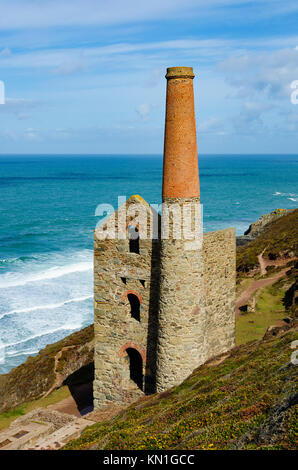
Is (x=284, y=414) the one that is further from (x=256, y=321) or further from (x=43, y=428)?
(x=256, y=321)

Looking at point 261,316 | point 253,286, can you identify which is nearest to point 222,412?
point 261,316

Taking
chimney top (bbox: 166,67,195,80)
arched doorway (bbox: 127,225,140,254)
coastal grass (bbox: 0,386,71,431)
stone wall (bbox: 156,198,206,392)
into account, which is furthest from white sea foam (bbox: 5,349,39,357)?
chimney top (bbox: 166,67,195,80)

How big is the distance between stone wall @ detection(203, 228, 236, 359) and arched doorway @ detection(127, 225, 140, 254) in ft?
8.62

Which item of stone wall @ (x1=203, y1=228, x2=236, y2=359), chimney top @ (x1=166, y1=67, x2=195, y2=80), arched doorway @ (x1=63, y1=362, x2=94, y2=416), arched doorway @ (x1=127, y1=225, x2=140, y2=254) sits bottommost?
arched doorway @ (x1=63, y1=362, x2=94, y2=416)

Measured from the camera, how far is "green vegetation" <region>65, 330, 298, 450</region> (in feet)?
31.3

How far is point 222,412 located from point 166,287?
6.08 m

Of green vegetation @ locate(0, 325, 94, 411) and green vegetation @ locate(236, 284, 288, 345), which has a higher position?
green vegetation @ locate(236, 284, 288, 345)

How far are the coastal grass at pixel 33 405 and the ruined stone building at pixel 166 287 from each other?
428 cm

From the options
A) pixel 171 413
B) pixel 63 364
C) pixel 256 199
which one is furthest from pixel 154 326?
pixel 256 199

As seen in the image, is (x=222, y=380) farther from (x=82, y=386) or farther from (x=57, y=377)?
(x=57, y=377)

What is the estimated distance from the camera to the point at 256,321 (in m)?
26.3

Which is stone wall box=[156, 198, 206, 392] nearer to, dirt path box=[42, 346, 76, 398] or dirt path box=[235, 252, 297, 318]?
dirt path box=[42, 346, 76, 398]

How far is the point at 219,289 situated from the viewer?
19484 millimetres

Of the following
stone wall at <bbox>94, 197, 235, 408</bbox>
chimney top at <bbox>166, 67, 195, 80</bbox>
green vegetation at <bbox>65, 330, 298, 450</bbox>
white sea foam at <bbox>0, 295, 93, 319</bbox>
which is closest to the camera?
green vegetation at <bbox>65, 330, 298, 450</bbox>
